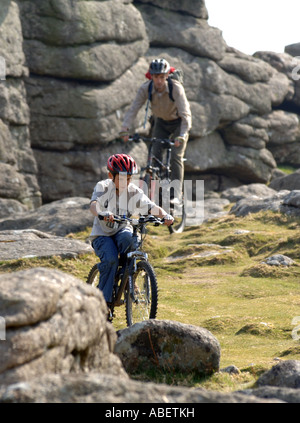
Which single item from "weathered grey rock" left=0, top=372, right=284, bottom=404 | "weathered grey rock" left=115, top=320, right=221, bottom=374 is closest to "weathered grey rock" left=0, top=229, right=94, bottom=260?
"weathered grey rock" left=115, top=320, right=221, bottom=374

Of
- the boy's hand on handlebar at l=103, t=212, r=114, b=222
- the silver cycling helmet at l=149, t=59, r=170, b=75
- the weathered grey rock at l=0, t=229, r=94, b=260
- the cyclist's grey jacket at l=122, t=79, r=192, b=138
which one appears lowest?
the weathered grey rock at l=0, t=229, r=94, b=260

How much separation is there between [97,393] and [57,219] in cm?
1811

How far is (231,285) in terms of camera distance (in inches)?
612

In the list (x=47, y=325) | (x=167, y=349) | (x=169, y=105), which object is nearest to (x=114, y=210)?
(x=167, y=349)

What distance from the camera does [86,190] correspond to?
112 ft

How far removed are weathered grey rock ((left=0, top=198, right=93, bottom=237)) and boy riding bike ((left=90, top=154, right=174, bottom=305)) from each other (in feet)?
34.5

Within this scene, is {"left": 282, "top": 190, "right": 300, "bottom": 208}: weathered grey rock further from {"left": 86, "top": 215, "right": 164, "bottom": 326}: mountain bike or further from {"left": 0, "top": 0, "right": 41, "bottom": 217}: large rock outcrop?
{"left": 86, "top": 215, "right": 164, "bottom": 326}: mountain bike

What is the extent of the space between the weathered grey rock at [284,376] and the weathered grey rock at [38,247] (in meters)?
9.68

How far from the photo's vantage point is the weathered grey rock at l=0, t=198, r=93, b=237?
2180cm

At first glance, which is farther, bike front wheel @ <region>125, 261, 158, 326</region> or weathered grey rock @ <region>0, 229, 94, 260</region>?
weathered grey rock @ <region>0, 229, 94, 260</region>

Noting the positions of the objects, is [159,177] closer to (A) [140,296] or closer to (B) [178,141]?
(B) [178,141]

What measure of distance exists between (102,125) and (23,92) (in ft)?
13.3
